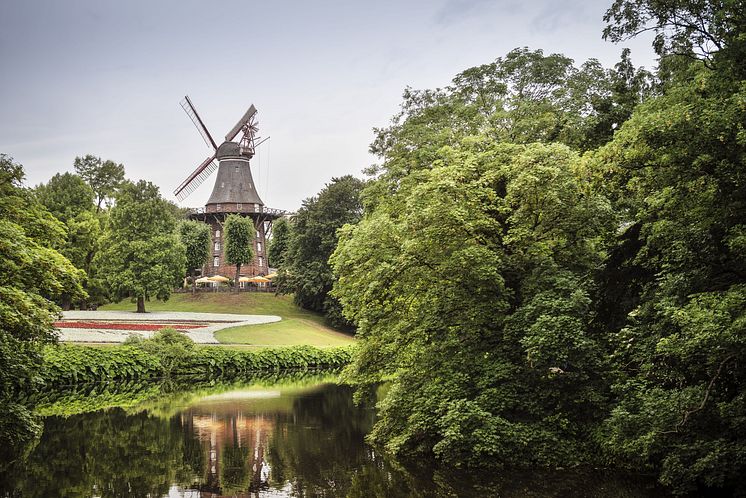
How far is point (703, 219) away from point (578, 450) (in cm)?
672

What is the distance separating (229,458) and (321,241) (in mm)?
51126

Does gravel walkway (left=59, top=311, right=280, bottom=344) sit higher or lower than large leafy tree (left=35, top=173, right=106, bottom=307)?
lower

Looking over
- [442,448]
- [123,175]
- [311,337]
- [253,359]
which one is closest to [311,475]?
[442,448]

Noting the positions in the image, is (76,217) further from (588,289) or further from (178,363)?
(588,289)

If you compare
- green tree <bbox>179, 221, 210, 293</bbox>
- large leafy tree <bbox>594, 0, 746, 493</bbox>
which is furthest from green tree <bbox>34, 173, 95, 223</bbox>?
large leafy tree <bbox>594, 0, 746, 493</bbox>

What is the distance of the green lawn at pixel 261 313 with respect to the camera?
2096 inches

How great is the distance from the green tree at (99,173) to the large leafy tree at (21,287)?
6847 centimetres

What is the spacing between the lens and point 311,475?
1734cm

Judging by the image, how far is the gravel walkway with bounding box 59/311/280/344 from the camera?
44.4 meters

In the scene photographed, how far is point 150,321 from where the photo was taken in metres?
54.7

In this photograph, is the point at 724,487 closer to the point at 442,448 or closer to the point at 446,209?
the point at 442,448

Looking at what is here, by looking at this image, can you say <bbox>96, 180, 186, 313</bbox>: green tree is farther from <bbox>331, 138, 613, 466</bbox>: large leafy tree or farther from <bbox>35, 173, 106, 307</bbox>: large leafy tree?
<bbox>331, 138, 613, 466</bbox>: large leafy tree

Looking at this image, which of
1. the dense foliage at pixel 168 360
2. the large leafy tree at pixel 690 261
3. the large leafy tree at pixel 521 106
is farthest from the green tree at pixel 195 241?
the large leafy tree at pixel 690 261

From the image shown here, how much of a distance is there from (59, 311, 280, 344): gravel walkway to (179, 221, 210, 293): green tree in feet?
55.1
